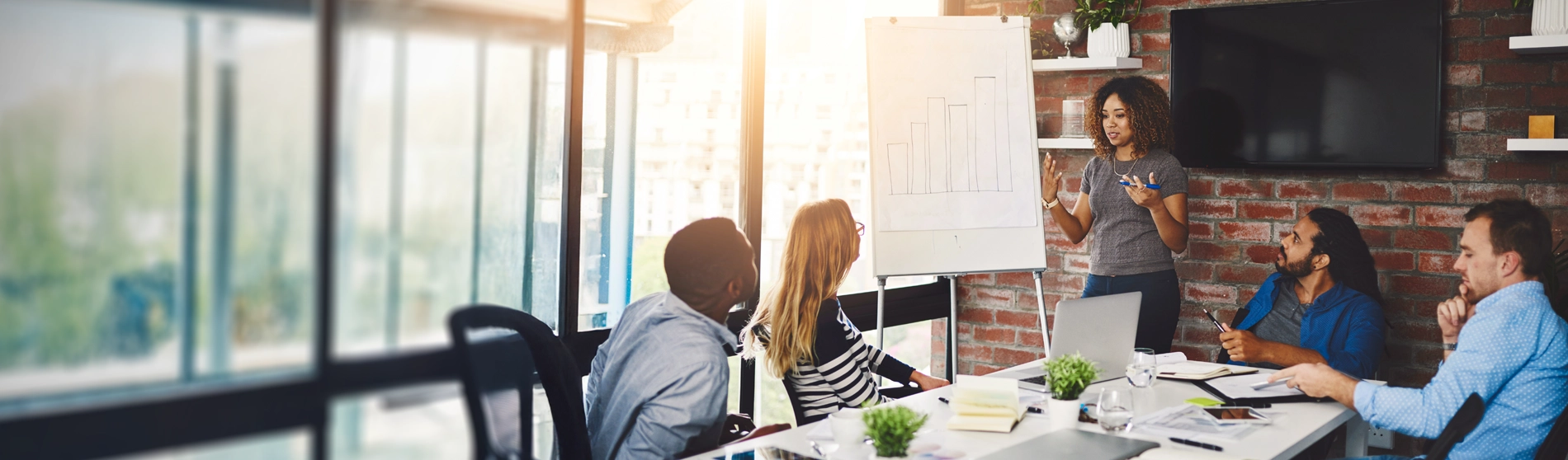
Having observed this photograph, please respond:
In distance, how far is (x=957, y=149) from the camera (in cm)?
319

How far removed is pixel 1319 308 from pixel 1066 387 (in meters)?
1.20

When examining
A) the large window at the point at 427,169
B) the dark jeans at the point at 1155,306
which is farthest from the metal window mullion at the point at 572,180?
the dark jeans at the point at 1155,306

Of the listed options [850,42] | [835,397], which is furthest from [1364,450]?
[850,42]

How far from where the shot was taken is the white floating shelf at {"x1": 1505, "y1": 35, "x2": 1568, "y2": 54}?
2.83 metres

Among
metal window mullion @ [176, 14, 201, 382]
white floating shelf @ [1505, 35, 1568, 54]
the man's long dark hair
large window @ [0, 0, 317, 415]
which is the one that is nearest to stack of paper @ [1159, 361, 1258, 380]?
the man's long dark hair

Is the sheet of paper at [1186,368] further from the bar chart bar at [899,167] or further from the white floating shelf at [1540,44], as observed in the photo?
the white floating shelf at [1540,44]

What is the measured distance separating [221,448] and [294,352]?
16cm

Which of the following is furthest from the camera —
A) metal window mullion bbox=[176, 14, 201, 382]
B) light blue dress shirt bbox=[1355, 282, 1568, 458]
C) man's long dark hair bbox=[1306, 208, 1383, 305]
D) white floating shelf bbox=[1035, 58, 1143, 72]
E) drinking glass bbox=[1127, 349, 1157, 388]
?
white floating shelf bbox=[1035, 58, 1143, 72]

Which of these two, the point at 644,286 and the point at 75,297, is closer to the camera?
the point at 75,297

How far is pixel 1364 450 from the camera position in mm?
2291

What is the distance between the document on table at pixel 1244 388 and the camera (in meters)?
2.17

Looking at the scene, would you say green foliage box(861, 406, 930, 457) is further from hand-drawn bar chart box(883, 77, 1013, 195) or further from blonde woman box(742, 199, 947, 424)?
hand-drawn bar chart box(883, 77, 1013, 195)

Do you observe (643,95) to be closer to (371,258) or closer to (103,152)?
(371,258)

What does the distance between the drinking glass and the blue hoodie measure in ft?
2.41
